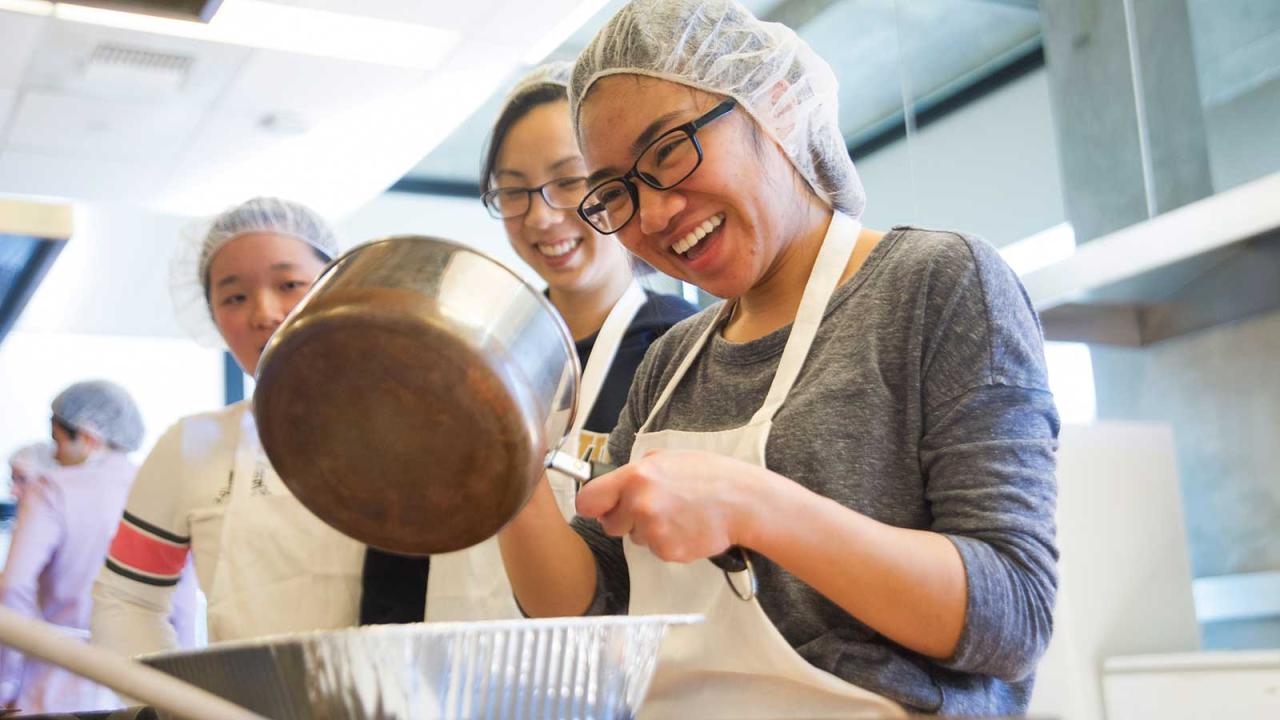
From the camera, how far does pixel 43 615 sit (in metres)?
3.00

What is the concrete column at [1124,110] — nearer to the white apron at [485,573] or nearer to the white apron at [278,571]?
the white apron at [485,573]

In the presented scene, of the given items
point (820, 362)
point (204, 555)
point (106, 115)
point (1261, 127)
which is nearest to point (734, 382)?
point (820, 362)

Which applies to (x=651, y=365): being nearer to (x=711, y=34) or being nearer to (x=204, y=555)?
(x=711, y=34)

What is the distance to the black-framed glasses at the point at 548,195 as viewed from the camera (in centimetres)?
143

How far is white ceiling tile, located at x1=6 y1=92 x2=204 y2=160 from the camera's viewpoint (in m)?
4.15

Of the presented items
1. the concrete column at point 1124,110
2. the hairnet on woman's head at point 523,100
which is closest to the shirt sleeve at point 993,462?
the hairnet on woman's head at point 523,100

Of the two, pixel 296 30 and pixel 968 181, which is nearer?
pixel 968 181

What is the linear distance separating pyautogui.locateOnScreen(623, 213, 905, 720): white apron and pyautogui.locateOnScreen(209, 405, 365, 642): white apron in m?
0.64

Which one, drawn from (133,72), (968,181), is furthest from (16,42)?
(968,181)

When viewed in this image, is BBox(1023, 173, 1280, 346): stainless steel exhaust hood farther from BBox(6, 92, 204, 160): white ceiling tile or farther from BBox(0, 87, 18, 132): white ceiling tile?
BBox(0, 87, 18, 132): white ceiling tile

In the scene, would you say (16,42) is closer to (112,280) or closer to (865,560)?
(112,280)

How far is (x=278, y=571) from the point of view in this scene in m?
1.56

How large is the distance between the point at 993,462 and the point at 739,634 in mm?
210

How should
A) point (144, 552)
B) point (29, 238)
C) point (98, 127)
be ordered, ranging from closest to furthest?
point (29, 238)
point (144, 552)
point (98, 127)
